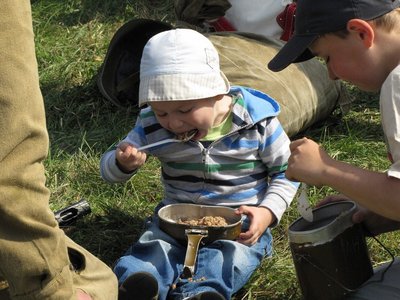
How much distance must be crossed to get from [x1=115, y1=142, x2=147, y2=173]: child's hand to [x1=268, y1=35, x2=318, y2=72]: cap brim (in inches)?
30.4

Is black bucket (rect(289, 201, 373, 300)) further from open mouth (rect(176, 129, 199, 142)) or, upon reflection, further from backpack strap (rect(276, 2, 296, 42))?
backpack strap (rect(276, 2, 296, 42))

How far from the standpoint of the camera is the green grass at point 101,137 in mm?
3561

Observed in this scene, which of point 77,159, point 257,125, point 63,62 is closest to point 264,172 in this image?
point 257,125

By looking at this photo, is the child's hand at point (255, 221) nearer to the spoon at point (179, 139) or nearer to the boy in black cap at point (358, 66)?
the spoon at point (179, 139)

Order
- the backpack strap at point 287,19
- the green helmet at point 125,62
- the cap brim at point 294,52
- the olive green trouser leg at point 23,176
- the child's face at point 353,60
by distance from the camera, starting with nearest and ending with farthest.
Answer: the olive green trouser leg at point 23,176 < the child's face at point 353,60 < the cap brim at point 294,52 < the backpack strap at point 287,19 < the green helmet at point 125,62

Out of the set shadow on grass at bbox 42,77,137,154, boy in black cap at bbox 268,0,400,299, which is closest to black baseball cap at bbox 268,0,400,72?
boy in black cap at bbox 268,0,400,299

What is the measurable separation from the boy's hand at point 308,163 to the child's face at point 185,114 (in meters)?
0.68

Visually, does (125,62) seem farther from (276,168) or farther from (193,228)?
(193,228)

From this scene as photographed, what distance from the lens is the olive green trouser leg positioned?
1962 millimetres

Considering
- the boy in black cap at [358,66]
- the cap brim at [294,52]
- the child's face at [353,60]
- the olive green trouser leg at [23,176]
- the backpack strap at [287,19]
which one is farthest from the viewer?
the backpack strap at [287,19]

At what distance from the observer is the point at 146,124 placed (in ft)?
11.1

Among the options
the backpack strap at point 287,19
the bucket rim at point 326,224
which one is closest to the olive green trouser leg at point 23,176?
the bucket rim at point 326,224

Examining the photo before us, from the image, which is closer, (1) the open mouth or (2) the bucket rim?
(2) the bucket rim

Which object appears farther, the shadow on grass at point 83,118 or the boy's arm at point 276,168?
the shadow on grass at point 83,118
